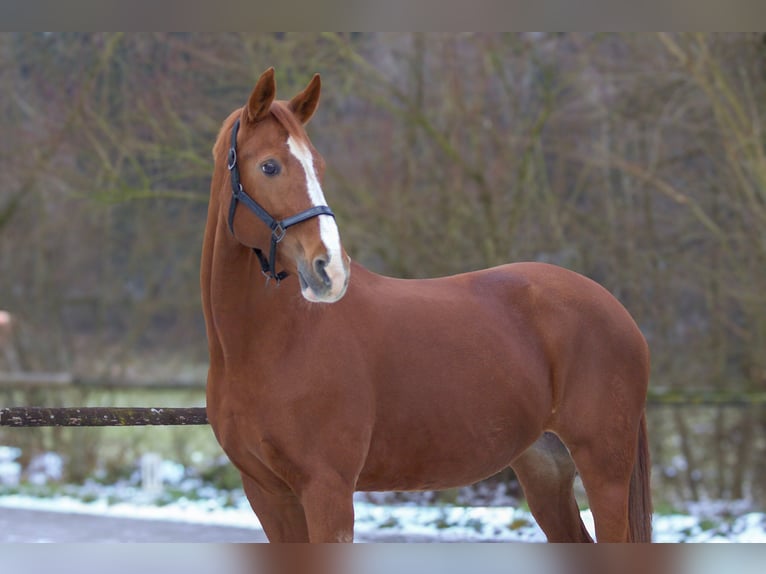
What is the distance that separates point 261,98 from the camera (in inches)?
113

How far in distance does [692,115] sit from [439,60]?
233 cm

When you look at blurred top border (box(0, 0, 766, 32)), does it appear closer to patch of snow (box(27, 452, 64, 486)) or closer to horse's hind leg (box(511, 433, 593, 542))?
horse's hind leg (box(511, 433, 593, 542))

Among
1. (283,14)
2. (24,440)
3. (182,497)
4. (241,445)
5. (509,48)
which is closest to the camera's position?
(241,445)

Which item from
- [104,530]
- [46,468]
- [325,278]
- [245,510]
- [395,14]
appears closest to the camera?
[325,278]

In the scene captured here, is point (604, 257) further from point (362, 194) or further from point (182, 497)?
point (182, 497)

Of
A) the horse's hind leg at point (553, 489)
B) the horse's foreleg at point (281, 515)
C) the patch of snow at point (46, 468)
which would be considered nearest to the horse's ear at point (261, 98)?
the horse's foreleg at point (281, 515)

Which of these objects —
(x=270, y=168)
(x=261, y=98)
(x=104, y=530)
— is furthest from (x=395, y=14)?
(x=104, y=530)

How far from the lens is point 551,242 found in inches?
331

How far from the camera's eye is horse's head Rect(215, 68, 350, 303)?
2.72m

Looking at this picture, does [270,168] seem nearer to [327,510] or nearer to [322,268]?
[322,268]

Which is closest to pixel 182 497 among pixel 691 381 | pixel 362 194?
pixel 362 194

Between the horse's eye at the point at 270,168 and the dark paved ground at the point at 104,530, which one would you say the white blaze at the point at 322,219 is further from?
the dark paved ground at the point at 104,530

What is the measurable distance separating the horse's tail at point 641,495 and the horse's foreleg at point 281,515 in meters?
1.24

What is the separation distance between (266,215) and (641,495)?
5.88 feet
